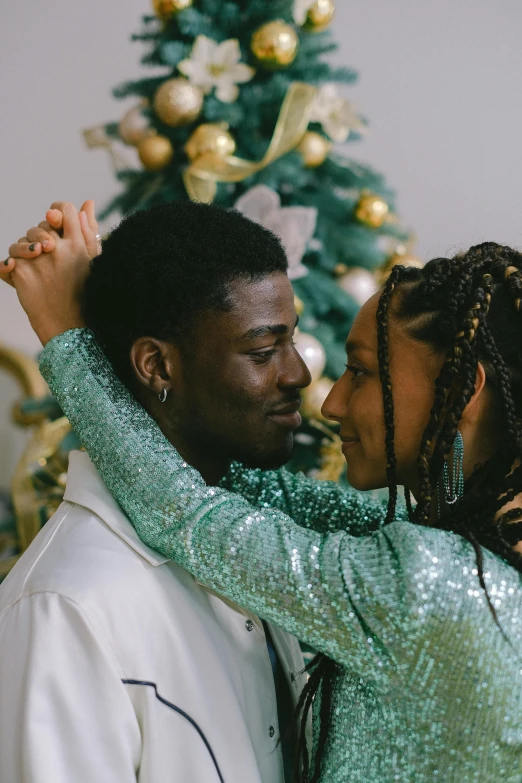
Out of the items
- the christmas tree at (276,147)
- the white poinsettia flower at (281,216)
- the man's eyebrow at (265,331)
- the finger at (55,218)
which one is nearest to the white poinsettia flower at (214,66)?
the christmas tree at (276,147)

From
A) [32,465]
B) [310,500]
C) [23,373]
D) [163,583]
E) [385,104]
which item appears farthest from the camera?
[385,104]

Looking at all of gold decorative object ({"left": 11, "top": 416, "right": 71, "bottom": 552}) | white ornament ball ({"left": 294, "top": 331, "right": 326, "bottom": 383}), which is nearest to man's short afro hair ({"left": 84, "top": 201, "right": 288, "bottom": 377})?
white ornament ball ({"left": 294, "top": 331, "right": 326, "bottom": 383})

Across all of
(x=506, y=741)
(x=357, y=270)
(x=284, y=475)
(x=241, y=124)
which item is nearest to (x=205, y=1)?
(x=241, y=124)

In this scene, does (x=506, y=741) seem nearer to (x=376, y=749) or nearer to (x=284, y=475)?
(x=376, y=749)

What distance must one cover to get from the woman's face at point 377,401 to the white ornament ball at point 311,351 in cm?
67

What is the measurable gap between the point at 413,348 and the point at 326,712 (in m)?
0.45

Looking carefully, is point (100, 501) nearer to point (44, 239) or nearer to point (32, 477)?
point (44, 239)

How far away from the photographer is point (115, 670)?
80 cm

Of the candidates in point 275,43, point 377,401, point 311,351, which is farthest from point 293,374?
point 275,43

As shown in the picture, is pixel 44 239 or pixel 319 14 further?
pixel 319 14

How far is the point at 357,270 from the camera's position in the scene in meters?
1.94

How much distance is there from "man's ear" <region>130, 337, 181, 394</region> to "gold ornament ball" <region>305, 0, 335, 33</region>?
113cm

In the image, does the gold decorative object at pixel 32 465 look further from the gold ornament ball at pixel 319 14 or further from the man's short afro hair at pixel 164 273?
the gold ornament ball at pixel 319 14

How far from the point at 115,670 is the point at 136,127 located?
1.41m
